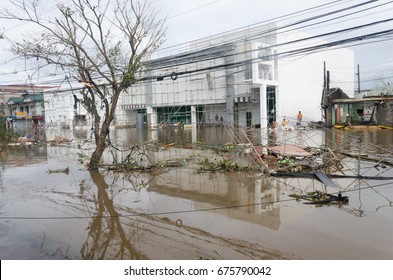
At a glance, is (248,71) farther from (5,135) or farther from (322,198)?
(322,198)

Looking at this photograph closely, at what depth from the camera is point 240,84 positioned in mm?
37906

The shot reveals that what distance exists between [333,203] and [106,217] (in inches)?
188

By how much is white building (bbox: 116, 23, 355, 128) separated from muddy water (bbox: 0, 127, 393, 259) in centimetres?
2550

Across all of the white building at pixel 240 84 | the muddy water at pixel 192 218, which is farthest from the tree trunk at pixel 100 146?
the white building at pixel 240 84

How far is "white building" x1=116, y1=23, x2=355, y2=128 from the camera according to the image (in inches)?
1457

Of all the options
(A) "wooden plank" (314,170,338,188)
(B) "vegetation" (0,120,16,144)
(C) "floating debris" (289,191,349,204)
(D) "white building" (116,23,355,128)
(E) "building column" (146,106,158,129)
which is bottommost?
(C) "floating debris" (289,191,349,204)

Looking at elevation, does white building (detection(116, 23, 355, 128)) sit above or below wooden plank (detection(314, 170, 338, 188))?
above

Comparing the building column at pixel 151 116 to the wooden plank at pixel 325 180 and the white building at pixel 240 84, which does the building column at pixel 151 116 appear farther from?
the wooden plank at pixel 325 180

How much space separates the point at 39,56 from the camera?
12023mm

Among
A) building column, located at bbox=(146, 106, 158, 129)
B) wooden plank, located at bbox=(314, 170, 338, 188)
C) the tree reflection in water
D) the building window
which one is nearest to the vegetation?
building column, located at bbox=(146, 106, 158, 129)

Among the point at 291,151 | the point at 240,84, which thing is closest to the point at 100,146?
the point at 291,151

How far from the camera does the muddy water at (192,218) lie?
17.3 feet

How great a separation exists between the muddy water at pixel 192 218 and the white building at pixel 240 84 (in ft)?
83.7

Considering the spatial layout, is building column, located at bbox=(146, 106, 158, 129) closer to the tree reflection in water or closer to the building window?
the building window
